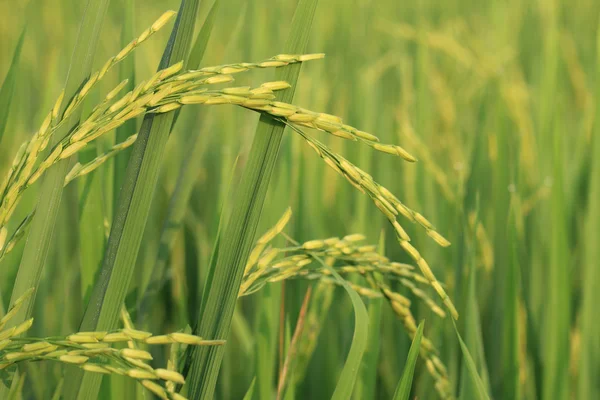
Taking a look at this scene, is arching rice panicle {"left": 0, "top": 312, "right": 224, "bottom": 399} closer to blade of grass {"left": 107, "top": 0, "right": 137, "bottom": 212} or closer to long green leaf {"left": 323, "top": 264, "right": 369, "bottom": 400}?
long green leaf {"left": 323, "top": 264, "right": 369, "bottom": 400}

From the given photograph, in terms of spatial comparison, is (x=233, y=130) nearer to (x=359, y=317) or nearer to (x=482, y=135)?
(x=482, y=135)

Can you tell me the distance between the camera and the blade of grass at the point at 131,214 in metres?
0.52

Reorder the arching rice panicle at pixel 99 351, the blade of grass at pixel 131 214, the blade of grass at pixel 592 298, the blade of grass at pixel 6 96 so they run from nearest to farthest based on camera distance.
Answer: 1. the arching rice panicle at pixel 99 351
2. the blade of grass at pixel 131 214
3. the blade of grass at pixel 6 96
4. the blade of grass at pixel 592 298

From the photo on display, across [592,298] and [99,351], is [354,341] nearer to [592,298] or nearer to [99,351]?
[99,351]

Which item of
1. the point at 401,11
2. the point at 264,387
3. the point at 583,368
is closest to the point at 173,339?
the point at 264,387

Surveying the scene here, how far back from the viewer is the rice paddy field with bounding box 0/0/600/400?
1.63ft

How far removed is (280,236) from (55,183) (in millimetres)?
421

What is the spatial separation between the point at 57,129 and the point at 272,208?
482 mm

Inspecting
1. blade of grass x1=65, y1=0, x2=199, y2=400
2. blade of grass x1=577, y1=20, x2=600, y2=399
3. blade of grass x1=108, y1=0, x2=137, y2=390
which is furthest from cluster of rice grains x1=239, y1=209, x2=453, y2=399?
blade of grass x1=577, y1=20, x2=600, y2=399

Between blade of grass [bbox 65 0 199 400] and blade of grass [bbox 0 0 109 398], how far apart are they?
0.17 feet

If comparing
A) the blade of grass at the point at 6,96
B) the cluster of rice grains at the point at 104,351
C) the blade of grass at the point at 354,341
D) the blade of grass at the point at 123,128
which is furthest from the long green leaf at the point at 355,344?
the blade of grass at the point at 6,96

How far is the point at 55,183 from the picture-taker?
0.52 m

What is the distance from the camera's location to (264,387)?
782mm

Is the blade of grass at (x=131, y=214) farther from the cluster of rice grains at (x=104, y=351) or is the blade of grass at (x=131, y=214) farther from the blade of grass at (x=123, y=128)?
the blade of grass at (x=123, y=128)
